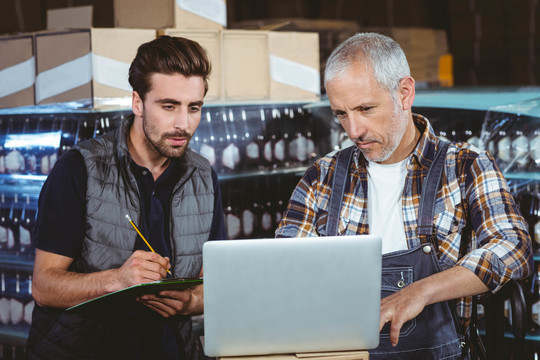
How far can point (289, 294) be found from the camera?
132 cm

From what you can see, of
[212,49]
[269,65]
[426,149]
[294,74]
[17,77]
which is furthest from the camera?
[294,74]

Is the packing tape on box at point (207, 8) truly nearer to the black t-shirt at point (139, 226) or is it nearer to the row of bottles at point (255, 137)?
the row of bottles at point (255, 137)

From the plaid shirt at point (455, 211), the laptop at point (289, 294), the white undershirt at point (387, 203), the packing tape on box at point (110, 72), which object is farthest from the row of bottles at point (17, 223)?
the laptop at point (289, 294)

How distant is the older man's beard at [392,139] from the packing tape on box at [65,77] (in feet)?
4.73

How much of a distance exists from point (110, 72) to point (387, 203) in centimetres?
149

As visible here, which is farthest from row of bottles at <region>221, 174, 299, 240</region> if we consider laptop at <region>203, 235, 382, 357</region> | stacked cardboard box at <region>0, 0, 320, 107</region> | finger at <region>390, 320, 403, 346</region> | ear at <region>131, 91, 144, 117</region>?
laptop at <region>203, 235, 382, 357</region>

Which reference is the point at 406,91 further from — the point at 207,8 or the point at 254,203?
the point at 254,203

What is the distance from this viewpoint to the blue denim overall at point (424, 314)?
1.85 m

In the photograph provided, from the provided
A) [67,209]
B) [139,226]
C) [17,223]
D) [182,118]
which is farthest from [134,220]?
[17,223]

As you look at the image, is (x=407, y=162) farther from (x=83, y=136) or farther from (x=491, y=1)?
(x=491, y=1)

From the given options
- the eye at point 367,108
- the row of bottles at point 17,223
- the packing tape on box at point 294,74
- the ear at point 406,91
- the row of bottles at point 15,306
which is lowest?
the row of bottles at point 15,306

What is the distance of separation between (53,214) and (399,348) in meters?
1.16

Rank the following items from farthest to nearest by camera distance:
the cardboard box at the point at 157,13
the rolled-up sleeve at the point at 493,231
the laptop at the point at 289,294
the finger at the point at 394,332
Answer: the cardboard box at the point at 157,13 < the rolled-up sleeve at the point at 493,231 < the finger at the point at 394,332 < the laptop at the point at 289,294

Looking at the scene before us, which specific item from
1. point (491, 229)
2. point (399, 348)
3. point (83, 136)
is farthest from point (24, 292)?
point (491, 229)
